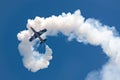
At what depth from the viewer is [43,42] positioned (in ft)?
332

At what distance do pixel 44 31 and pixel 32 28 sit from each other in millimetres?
7704

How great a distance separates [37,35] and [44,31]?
236 inches

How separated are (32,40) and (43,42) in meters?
7.02

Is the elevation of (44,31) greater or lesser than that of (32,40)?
greater

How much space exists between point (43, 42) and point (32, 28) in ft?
36.7

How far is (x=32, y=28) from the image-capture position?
99500 mm

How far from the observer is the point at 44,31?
100562 millimetres

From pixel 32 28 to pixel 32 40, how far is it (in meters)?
7.54

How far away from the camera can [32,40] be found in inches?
3939
